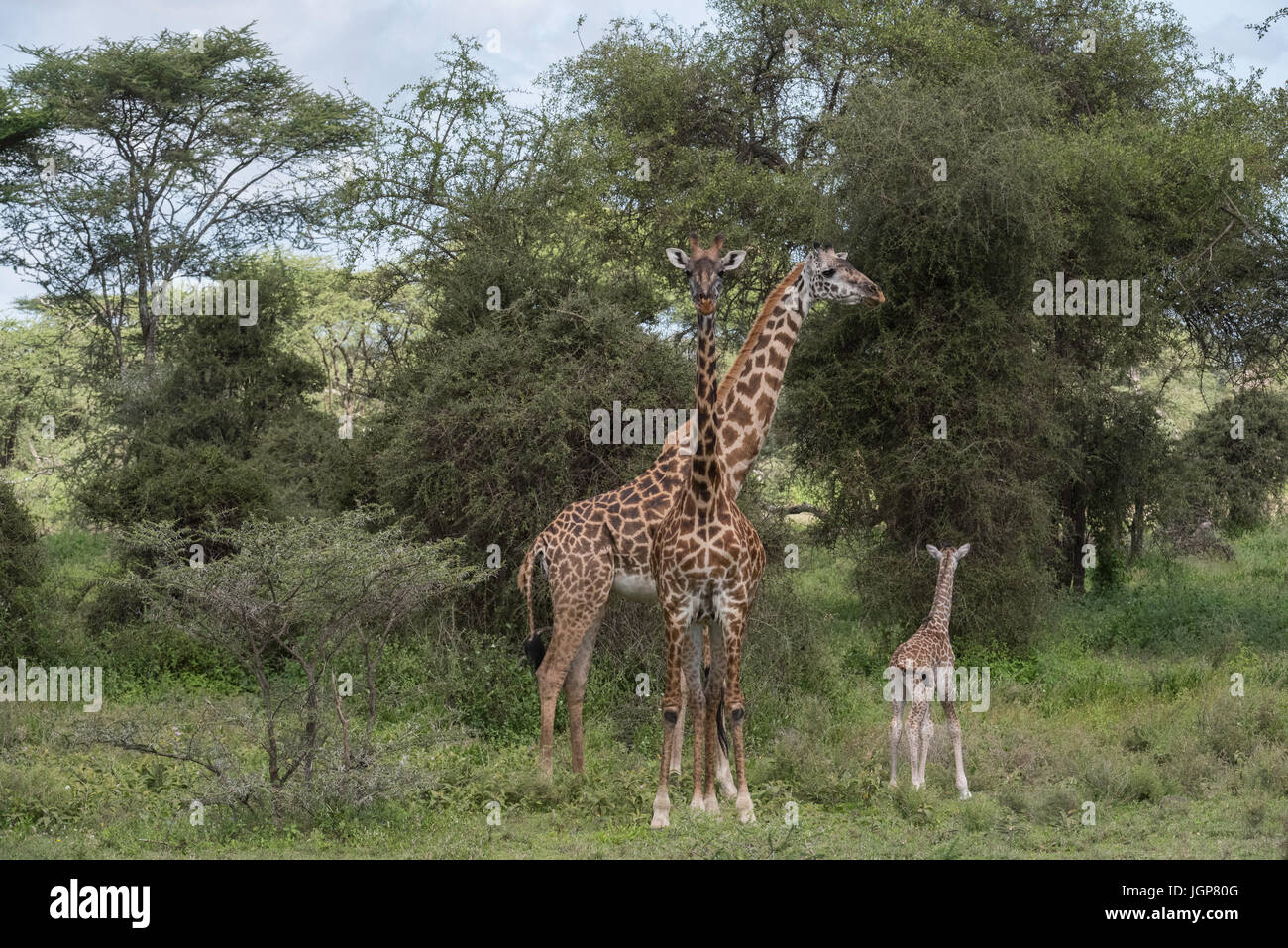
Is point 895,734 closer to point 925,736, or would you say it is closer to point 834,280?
point 925,736

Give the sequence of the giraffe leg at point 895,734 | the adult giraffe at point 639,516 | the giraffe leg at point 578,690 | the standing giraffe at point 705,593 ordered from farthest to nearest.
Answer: the giraffe leg at point 578,690 < the adult giraffe at point 639,516 < the giraffe leg at point 895,734 < the standing giraffe at point 705,593

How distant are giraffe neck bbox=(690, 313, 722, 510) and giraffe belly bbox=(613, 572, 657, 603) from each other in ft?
6.31

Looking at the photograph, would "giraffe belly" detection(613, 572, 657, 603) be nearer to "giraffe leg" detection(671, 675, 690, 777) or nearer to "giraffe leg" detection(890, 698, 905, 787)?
"giraffe leg" detection(671, 675, 690, 777)

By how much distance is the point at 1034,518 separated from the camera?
666 inches

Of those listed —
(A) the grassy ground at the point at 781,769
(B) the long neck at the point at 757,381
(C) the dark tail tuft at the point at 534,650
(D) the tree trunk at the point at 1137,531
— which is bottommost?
(A) the grassy ground at the point at 781,769

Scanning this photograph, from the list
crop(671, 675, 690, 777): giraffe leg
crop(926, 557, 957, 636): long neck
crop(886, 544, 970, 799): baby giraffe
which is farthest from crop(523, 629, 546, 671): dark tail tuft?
crop(926, 557, 957, 636): long neck

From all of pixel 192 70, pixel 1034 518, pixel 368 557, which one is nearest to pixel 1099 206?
pixel 1034 518

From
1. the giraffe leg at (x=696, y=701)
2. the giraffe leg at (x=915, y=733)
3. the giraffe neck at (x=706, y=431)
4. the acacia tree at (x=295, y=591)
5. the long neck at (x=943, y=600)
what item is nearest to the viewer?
the giraffe neck at (x=706, y=431)

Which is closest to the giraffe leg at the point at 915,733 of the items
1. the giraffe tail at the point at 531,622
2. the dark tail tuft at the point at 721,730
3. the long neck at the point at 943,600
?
the long neck at the point at 943,600

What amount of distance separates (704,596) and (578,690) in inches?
96.8

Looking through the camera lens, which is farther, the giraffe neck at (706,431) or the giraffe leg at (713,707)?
the giraffe leg at (713,707)

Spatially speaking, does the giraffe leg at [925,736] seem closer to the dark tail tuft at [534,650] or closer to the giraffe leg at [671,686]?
the giraffe leg at [671,686]

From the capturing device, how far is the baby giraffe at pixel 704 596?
8.79 m

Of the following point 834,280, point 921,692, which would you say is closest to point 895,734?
point 921,692
